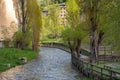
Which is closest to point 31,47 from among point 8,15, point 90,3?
point 8,15

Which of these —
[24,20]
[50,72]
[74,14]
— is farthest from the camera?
[24,20]

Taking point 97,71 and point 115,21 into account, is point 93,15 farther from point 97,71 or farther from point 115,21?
point 115,21

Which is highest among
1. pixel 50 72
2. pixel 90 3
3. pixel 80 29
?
pixel 90 3

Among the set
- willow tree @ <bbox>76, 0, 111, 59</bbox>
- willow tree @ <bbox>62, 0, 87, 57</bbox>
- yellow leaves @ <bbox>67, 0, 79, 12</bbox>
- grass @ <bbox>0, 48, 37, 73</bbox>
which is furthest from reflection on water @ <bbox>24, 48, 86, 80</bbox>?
yellow leaves @ <bbox>67, 0, 79, 12</bbox>

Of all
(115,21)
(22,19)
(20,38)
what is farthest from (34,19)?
(115,21)

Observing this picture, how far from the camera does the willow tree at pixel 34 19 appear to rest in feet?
193

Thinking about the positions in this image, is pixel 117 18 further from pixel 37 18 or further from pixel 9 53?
pixel 37 18

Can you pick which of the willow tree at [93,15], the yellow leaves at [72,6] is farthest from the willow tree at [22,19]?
the willow tree at [93,15]

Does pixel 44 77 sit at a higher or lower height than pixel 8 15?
lower

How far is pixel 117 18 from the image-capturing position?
83.0 ft

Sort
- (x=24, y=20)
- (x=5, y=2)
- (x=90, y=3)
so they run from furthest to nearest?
1. (x=5, y=2)
2. (x=24, y=20)
3. (x=90, y=3)

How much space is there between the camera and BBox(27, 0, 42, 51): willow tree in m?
58.7

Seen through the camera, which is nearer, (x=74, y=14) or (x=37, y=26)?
(x=74, y=14)

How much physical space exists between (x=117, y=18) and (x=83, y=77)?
9531mm
